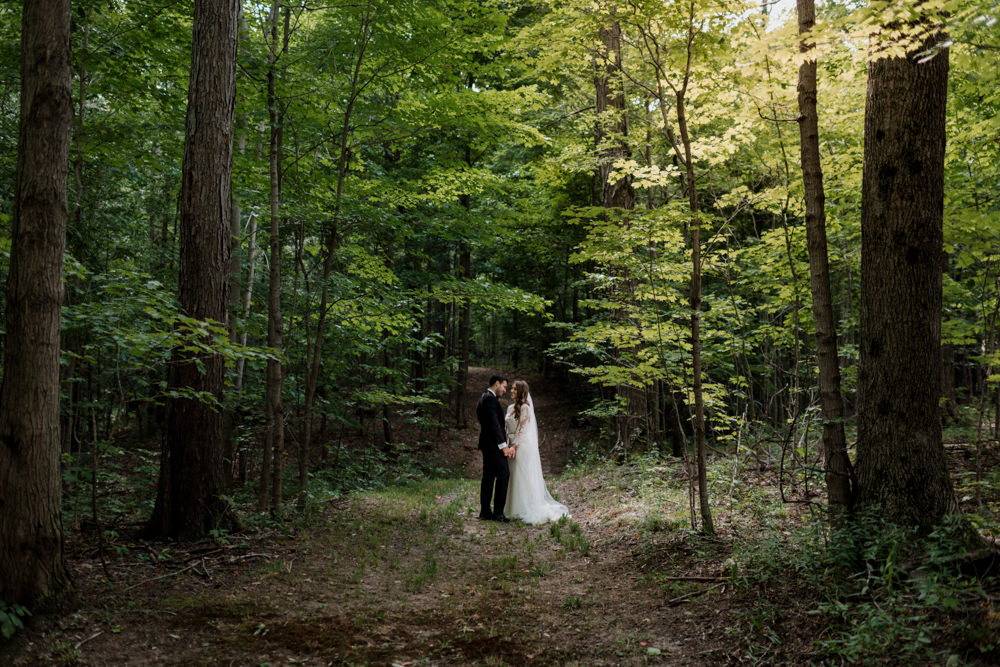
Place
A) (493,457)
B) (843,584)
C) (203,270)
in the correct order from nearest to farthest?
1. (843,584)
2. (203,270)
3. (493,457)

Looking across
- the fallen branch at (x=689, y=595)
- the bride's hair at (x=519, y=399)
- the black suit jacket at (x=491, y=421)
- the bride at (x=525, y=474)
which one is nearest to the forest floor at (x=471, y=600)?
the fallen branch at (x=689, y=595)

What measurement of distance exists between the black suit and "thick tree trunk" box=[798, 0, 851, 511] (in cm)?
444

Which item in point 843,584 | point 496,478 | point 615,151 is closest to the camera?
point 843,584

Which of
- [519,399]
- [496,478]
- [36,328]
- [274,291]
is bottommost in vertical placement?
[496,478]

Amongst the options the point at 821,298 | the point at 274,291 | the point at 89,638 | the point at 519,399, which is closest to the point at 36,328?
the point at 89,638

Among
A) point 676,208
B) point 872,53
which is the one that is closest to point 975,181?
point 676,208

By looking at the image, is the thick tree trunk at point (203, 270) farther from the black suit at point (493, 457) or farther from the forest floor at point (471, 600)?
the black suit at point (493, 457)

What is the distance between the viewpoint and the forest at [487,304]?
11.9 ft

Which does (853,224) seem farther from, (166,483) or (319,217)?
(166,483)

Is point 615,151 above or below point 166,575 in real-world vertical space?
above

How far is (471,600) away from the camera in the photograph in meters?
4.82

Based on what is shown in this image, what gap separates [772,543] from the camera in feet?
15.1

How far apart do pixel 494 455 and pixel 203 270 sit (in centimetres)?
454

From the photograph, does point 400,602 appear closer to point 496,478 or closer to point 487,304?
point 496,478
